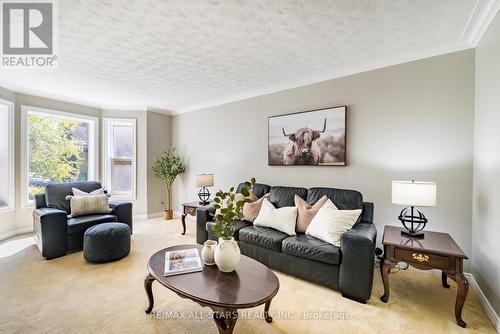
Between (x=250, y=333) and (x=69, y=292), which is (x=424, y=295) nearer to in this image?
(x=250, y=333)

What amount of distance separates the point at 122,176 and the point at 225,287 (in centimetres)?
457

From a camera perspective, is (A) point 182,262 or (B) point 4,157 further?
(B) point 4,157

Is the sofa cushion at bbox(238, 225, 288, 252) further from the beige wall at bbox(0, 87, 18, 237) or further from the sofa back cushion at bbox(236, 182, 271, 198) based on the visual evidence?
the beige wall at bbox(0, 87, 18, 237)

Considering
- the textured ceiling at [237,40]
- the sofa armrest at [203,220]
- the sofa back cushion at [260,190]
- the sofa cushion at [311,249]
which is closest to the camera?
the textured ceiling at [237,40]

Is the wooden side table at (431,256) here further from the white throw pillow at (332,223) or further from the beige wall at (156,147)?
the beige wall at (156,147)

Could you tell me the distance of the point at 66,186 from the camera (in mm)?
3652

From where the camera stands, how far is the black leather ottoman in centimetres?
279

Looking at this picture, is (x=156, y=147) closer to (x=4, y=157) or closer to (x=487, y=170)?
(x=4, y=157)

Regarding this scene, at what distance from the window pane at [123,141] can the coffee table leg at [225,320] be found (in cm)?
463

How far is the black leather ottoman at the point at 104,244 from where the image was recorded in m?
2.79

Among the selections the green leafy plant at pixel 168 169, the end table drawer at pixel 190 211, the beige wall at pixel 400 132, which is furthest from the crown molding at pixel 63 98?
the beige wall at pixel 400 132

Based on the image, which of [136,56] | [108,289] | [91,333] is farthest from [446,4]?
[108,289]

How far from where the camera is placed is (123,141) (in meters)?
5.13

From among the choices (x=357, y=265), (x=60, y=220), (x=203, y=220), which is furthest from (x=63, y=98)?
(x=357, y=265)
